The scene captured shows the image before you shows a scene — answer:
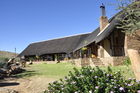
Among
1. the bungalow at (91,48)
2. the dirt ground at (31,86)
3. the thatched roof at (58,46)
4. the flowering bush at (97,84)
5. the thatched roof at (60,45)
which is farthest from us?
the thatched roof at (58,46)

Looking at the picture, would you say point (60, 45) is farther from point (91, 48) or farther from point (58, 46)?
point (91, 48)

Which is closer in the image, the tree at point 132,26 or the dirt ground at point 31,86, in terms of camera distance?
the tree at point 132,26

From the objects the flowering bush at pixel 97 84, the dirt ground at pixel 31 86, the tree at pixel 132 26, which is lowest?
the dirt ground at pixel 31 86

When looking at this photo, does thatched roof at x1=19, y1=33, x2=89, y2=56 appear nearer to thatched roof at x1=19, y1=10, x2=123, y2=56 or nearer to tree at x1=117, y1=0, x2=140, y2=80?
thatched roof at x1=19, y1=10, x2=123, y2=56

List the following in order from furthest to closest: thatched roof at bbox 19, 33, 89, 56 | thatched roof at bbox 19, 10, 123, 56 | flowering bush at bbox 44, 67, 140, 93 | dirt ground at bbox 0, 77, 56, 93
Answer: thatched roof at bbox 19, 33, 89, 56 → thatched roof at bbox 19, 10, 123, 56 → dirt ground at bbox 0, 77, 56, 93 → flowering bush at bbox 44, 67, 140, 93

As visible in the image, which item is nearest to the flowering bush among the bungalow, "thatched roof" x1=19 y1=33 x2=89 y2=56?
the bungalow

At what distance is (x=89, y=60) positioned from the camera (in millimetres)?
19734

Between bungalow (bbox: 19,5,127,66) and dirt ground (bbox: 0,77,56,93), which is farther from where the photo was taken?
bungalow (bbox: 19,5,127,66)

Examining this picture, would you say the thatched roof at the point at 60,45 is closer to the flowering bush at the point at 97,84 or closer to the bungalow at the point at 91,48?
the bungalow at the point at 91,48

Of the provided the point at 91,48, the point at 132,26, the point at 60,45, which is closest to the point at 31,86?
the point at 132,26

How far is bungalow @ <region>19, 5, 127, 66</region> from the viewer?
19125 millimetres

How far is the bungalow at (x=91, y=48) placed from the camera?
19125mm

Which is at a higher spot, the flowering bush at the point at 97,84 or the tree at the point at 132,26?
the tree at the point at 132,26

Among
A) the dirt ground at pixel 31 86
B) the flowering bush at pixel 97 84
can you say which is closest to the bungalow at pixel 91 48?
the dirt ground at pixel 31 86
